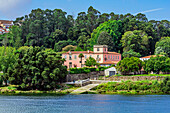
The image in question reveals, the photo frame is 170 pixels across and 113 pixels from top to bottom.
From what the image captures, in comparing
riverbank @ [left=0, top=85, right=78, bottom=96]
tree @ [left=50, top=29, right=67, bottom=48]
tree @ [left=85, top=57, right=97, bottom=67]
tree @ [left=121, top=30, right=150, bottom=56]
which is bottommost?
riverbank @ [left=0, top=85, right=78, bottom=96]

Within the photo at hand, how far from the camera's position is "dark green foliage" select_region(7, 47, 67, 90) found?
78.5m

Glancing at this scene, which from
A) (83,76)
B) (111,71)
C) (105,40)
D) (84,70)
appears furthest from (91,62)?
(105,40)

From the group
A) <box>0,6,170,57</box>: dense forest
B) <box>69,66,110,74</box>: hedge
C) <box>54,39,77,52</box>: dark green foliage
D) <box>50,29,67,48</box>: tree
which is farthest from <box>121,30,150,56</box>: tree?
<box>50,29,67,48</box>: tree

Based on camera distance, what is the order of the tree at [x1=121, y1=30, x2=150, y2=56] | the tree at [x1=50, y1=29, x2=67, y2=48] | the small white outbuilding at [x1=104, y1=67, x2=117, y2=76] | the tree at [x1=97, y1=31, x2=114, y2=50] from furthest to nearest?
1. the tree at [x1=50, y1=29, x2=67, y2=48]
2. the tree at [x1=97, y1=31, x2=114, y2=50]
3. the tree at [x1=121, y1=30, x2=150, y2=56]
4. the small white outbuilding at [x1=104, y1=67, x2=117, y2=76]

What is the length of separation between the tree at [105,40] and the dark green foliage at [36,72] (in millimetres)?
50297

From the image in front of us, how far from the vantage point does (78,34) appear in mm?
158250

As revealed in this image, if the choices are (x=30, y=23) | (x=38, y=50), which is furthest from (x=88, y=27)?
(x=38, y=50)

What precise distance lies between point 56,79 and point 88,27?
293 feet

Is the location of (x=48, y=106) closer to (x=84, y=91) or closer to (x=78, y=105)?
(x=78, y=105)

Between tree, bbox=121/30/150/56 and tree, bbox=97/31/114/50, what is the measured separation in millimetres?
4128

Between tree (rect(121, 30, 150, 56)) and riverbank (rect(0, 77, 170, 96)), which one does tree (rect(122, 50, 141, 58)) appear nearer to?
tree (rect(121, 30, 150, 56))

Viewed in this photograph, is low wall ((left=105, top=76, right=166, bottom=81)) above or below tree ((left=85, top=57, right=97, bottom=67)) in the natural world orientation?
below

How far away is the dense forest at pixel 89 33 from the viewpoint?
131 metres

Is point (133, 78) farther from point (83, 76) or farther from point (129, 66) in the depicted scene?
point (83, 76)
